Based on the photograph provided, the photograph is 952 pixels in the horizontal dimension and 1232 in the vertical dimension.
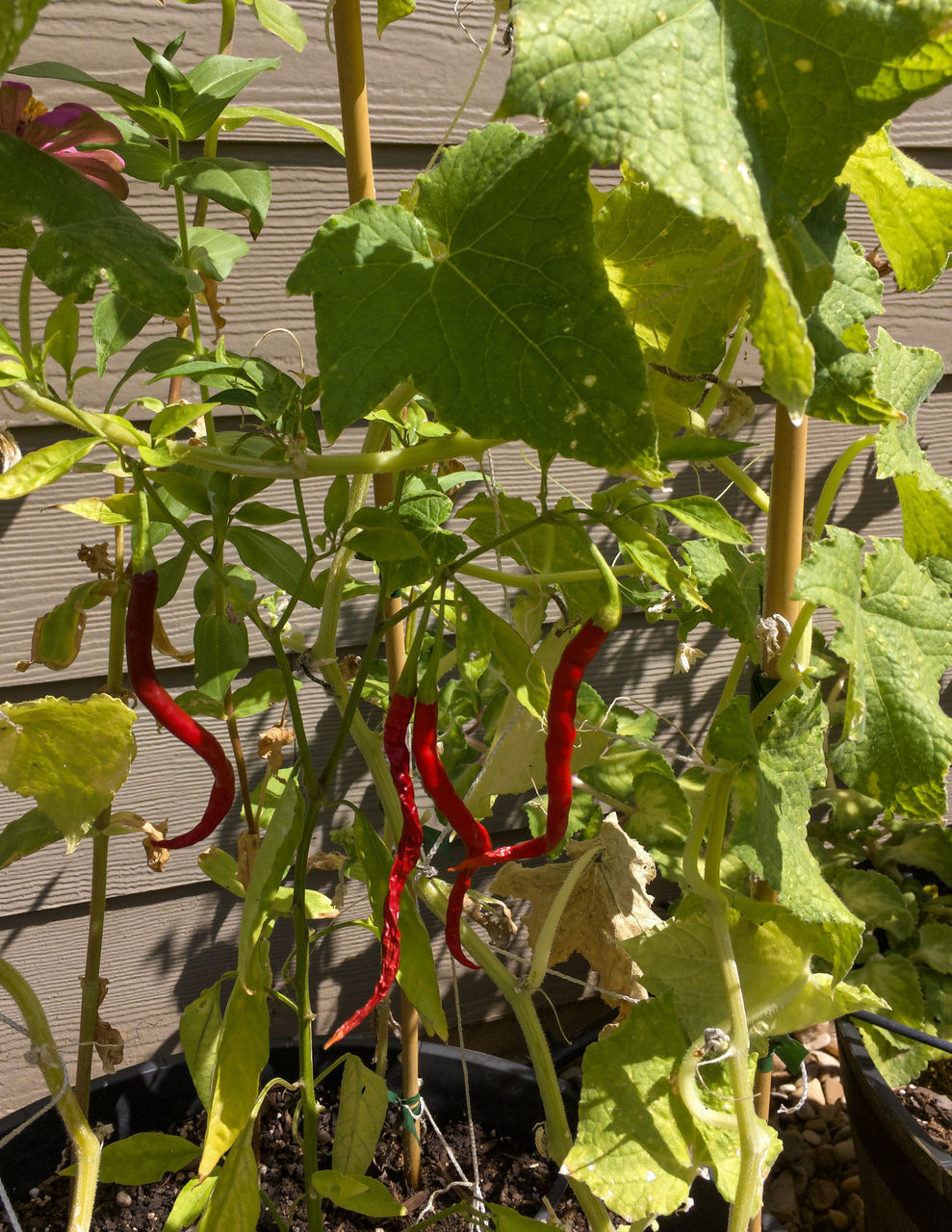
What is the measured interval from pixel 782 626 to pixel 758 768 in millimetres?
93

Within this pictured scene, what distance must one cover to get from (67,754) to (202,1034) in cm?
35

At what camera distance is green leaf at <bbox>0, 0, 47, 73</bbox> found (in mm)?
345

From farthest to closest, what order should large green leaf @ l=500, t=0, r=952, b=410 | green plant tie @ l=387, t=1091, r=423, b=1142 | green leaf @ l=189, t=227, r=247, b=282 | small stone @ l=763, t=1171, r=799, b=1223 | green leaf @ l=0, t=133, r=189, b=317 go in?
small stone @ l=763, t=1171, r=799, b=1223, green plant tie @ l=387, t=1091, r=423, b=1142, green leaf @ l=189, t=227, r=247, b=282, green leaf @ l=0, t=133, r=189, b=317, large green leaf @ l=500, t=0, r=952, b=410

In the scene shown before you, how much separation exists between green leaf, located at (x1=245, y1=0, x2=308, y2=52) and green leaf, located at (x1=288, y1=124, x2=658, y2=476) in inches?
13.8

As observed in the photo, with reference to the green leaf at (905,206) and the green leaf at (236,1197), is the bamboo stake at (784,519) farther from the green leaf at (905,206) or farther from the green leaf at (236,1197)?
the green leaf at (236,1197)

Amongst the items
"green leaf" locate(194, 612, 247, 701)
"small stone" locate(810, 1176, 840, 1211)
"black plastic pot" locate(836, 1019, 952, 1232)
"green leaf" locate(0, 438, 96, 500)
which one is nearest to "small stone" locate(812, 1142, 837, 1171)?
"small stone" locate(810, 1176, 840, 1211)

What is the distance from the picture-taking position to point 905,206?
1.65 ft

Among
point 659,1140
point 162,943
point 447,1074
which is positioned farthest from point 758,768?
point 162,943

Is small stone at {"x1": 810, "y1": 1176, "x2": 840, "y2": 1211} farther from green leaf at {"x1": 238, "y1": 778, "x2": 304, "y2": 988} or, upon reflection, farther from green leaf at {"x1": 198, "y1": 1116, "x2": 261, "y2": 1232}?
green leaf at {"x1": 238, "y1": 778, "x2": 304, "y2": 988}

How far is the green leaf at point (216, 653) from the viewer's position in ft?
2.29


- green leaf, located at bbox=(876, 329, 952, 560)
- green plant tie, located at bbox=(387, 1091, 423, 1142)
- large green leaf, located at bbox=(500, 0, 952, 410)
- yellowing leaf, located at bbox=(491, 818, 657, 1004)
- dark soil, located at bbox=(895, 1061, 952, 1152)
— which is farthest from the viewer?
dark soil, located at bbox=(895, 1061, 952, 1152)

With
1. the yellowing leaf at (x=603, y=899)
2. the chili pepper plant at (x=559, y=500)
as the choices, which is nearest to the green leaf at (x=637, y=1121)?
the chili pepper plant at (x=559, y=500)

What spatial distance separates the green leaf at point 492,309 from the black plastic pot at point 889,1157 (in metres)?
0.89

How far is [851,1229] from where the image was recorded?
3.95 feet
